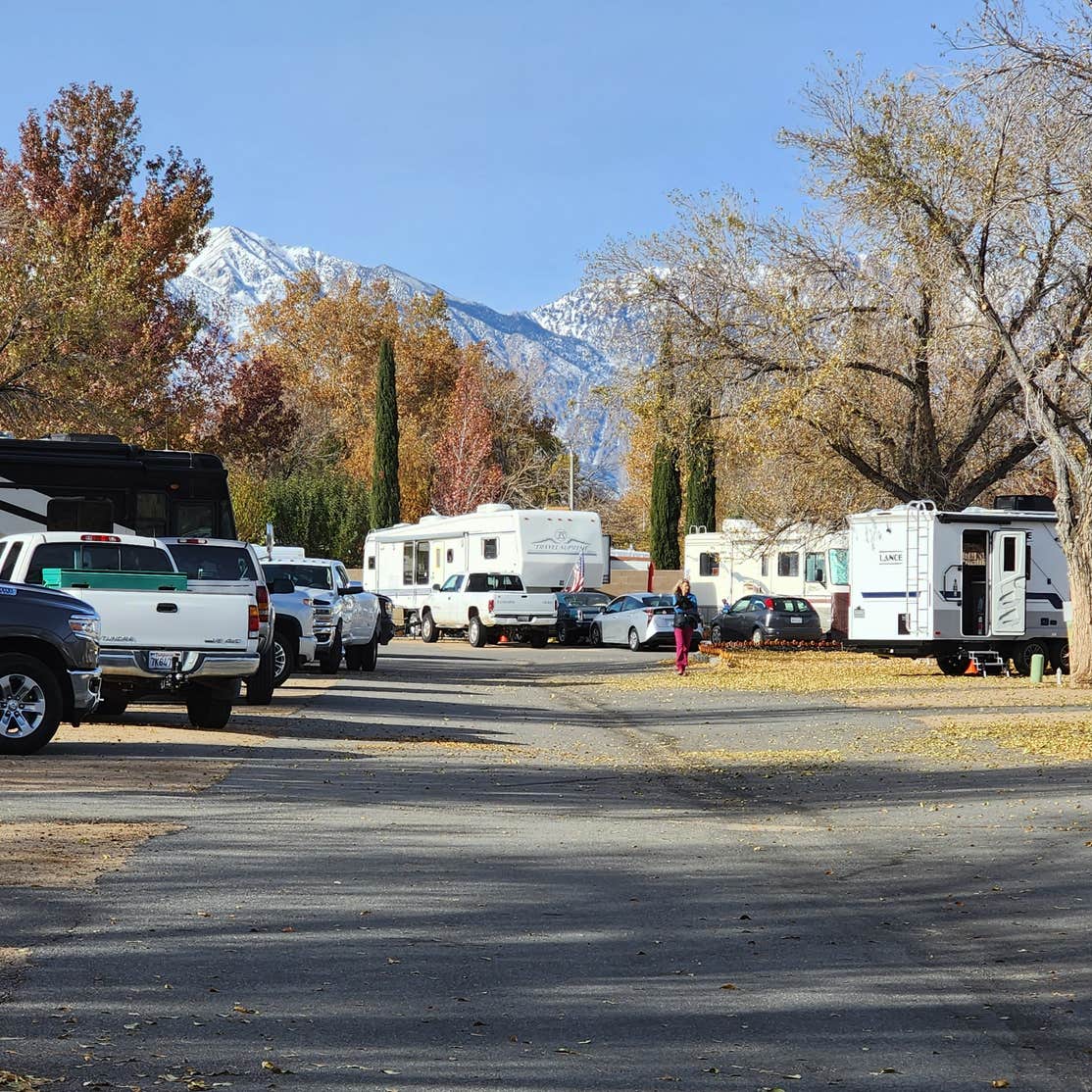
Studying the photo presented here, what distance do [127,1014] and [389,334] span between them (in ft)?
254

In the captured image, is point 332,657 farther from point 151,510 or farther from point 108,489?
point 108,489

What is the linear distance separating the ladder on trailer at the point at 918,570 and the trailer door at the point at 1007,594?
1.35m

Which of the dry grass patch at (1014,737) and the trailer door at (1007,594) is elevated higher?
the trailer door at (1007,594)

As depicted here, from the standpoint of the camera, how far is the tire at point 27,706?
1425 cm

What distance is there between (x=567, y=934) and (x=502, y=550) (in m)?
36.7

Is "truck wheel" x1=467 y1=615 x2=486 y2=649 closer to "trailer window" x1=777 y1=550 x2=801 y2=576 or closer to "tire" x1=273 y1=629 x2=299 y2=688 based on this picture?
"trailer window" x1=777 y1=550 x2=801 y2=576

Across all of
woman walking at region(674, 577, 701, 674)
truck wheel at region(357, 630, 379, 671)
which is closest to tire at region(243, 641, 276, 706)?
truck wheel at region(357, 630, 379, 671)

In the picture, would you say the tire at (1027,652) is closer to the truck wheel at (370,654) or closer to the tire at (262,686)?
the truck wheel at (370,654)

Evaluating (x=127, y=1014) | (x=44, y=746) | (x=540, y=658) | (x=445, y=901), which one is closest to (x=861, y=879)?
(x=445, y=901)

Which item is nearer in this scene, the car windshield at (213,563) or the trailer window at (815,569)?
the car windshield at (213,563)

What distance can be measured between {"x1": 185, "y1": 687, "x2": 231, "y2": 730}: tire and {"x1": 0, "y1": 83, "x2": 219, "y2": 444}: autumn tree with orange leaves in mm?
12539

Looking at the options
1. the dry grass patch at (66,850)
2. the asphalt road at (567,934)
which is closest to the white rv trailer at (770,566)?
the asphalt road at (567,934)

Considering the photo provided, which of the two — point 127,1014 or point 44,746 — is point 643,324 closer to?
point 44,746

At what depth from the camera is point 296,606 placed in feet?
79.2
